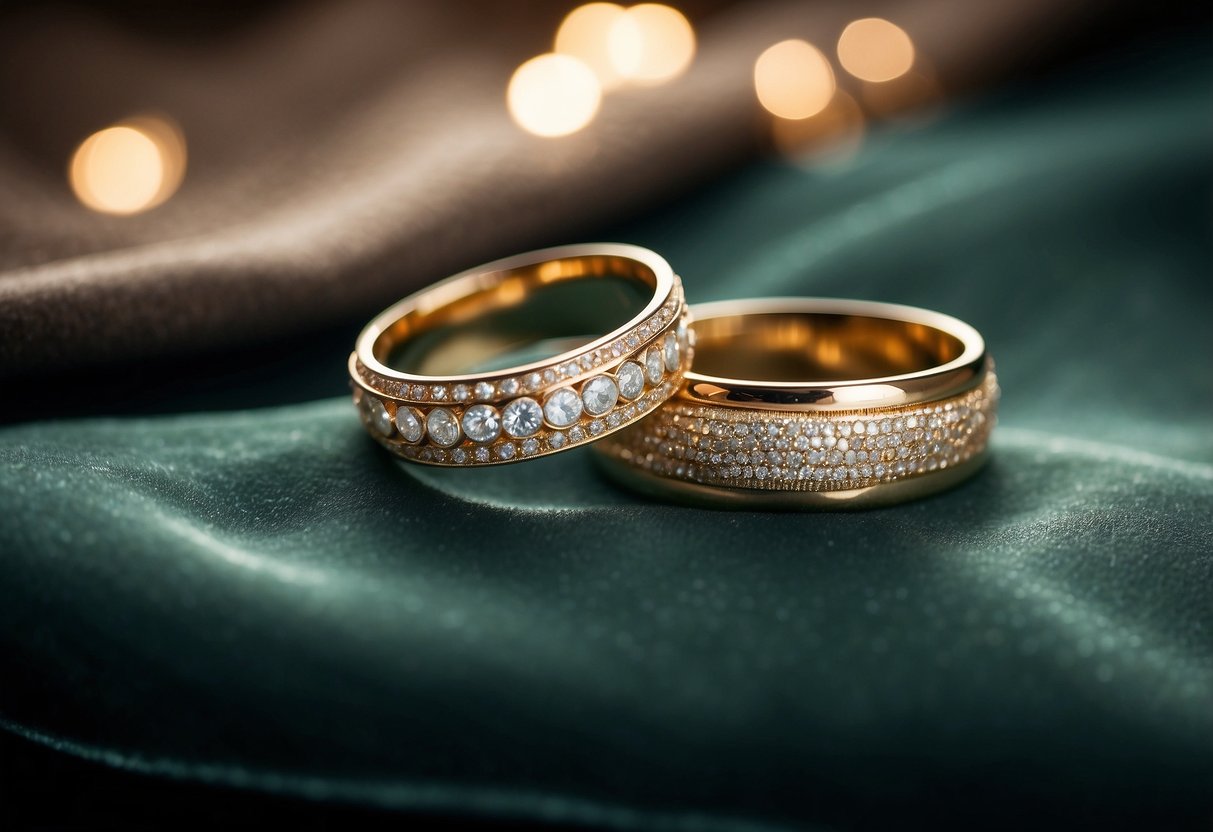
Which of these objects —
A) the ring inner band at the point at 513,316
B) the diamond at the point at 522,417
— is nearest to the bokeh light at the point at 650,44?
the ring inner band at the point at 513,316

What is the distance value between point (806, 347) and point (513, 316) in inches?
14.3

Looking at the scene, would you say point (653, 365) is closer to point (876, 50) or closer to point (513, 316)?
point (513, 316)

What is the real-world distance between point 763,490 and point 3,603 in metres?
0.58

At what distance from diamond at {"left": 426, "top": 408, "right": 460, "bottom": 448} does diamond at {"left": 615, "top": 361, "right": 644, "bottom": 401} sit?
0.47 ft

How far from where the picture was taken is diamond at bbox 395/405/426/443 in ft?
2.72

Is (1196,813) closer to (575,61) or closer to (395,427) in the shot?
(395,427)

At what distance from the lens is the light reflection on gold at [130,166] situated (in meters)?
1.31

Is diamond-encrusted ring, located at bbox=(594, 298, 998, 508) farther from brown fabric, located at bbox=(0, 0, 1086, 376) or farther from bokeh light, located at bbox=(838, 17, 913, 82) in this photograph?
bokeh light, located at bbox=(838, 17, 913, 82)

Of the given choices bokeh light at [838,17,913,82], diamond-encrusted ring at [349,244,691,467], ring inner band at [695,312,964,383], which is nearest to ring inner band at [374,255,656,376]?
diamond-encrusted ring at [349,244,691,467]

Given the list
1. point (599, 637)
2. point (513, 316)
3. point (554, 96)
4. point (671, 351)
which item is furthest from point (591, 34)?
point (599, 637)

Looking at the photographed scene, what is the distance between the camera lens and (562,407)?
2.67ft

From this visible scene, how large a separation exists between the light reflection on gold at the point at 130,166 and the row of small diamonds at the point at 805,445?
2.81 feet

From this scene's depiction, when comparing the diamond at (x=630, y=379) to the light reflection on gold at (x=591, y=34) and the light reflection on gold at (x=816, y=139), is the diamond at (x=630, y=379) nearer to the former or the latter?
the light reflection on gold at (x=816, y=139)

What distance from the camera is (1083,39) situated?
1.65 meters
